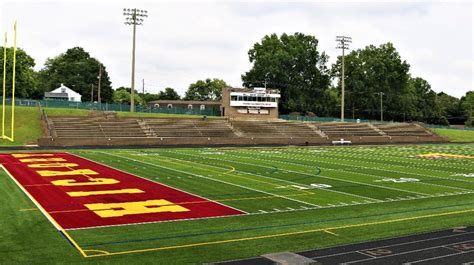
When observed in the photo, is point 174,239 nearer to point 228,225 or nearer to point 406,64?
point 228,225

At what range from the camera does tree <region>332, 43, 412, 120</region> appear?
366 ft

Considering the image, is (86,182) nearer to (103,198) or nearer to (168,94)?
(103,198)

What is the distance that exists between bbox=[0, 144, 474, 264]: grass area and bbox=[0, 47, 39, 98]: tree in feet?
247

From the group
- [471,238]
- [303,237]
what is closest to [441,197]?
[471,238]

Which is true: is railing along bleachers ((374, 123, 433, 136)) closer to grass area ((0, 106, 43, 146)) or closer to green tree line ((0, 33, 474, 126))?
green tree line ((0, 33, 474, 126))

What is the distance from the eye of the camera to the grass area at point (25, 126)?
154 feet

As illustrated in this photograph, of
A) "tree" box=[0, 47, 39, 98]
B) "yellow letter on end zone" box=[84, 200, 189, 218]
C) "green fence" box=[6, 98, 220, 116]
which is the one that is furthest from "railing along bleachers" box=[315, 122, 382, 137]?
"tree" box=[0, 47, 39, 98]

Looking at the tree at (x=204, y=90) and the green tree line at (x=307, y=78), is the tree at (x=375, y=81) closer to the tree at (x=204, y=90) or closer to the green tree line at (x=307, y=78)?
the green tree line at (x=307, y=78)

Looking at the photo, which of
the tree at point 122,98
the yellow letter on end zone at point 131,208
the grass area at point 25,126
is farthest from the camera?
the tree at point 122,98

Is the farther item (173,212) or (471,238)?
(173,212)

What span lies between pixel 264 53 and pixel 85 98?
4469 cm

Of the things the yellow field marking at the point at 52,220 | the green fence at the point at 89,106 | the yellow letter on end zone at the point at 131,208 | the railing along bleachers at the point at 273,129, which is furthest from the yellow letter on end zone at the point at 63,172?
the green fence at the point at 89,106

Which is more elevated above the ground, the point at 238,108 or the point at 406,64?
the point at 406,64

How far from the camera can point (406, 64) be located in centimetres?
11375
